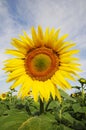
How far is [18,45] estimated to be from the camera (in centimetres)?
396

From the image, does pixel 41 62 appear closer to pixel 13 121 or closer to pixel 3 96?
pixel 13 121

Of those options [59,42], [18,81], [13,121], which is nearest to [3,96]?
[18,81]

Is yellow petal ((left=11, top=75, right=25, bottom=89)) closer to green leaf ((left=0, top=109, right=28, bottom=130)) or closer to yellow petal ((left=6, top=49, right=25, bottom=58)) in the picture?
yellow petal ((left=6, top=49, right=25, bottom=58))

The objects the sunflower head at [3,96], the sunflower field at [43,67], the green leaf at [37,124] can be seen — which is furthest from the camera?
the sunflower head at [3,96]

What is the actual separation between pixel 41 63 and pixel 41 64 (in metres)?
0.01

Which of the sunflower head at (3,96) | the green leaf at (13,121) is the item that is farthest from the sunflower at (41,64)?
the sunflower head at (3,96)

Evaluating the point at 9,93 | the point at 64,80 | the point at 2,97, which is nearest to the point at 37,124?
the point at 64,80

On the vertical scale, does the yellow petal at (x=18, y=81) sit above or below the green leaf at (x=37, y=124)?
above

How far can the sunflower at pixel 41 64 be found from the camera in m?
3.76

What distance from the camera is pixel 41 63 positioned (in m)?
3.89

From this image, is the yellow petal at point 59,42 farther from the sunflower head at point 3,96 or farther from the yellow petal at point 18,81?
the sunflower head at point 3,96

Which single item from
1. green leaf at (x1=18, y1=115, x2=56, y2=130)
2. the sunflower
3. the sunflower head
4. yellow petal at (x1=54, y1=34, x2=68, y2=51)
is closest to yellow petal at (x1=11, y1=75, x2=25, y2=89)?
the sunflower

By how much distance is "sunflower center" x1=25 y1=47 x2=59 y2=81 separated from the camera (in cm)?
391

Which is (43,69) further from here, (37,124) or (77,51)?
(37,124)
